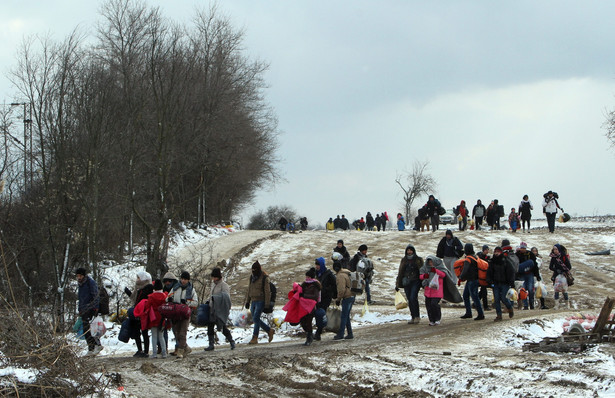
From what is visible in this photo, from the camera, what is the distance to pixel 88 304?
14.3 m

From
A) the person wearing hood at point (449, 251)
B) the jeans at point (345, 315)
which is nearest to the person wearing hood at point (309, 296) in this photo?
the jeans at point (345, 315)

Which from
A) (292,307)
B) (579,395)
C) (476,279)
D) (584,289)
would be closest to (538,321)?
(476,279)

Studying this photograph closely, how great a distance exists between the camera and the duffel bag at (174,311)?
14.1m

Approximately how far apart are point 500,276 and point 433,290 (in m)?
1.48

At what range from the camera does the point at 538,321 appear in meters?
16.2

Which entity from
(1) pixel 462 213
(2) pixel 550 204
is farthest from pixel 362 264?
(1) pixel 462 213

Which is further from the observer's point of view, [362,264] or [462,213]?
[462,213]

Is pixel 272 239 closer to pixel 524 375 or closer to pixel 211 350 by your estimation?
pixel 211 350

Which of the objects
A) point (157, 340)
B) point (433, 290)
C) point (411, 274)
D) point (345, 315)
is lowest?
point (157, 340)

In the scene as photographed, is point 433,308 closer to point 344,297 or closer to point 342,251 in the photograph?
point 344,297

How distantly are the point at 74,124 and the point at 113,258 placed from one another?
12328 millimetres

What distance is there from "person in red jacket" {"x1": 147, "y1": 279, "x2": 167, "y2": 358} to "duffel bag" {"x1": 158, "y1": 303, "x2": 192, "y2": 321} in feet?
0.30

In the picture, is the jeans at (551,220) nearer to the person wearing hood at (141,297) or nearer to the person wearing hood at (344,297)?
the person wearing hood at (344,297)

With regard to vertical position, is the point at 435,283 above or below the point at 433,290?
above
